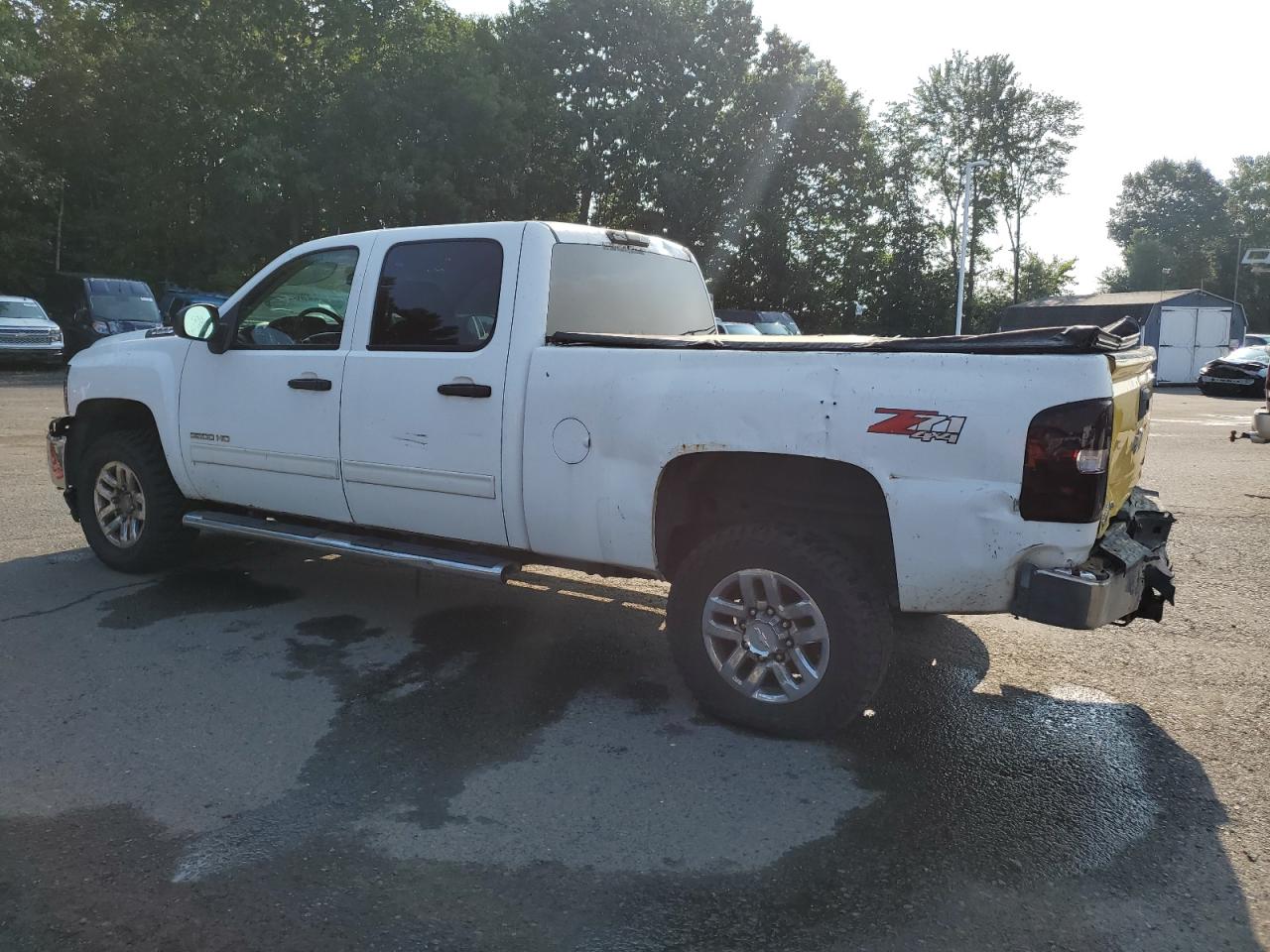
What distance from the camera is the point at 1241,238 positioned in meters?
84.6

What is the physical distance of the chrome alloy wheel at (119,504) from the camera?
5930 millimetres

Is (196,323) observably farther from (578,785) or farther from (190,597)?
(578,785)

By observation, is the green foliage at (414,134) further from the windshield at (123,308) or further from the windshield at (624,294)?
the windshield at (624,294)

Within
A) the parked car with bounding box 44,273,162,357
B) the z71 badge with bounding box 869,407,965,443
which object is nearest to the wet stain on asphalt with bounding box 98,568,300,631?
the z71 badge with bounding box 869,407,965,443

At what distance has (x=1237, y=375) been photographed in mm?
25641

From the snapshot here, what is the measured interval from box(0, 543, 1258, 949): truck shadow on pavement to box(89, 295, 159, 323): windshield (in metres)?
21.1

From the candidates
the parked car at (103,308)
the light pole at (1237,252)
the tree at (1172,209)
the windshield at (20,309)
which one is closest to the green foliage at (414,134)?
the parked car at (103,308)

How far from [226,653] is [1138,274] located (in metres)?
90.8

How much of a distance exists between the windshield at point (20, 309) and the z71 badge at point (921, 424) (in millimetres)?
23954

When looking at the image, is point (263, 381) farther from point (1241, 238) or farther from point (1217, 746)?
point (1241, 238)

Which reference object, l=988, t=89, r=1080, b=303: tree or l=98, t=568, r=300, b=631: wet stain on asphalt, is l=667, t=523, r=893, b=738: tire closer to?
l=98, t=568, r=300, b=631: wet stain on asphalt

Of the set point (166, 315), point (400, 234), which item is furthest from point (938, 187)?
point (400, 234)

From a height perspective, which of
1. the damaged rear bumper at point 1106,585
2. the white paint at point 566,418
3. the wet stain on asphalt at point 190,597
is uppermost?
the white paint at point 566,418

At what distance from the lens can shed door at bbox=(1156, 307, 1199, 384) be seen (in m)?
34.4
